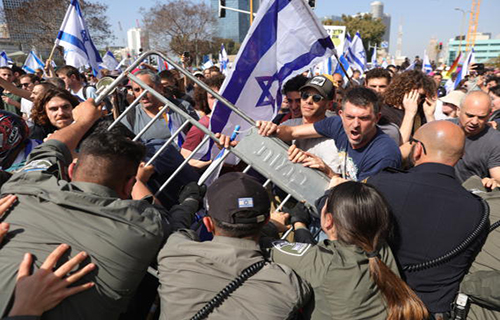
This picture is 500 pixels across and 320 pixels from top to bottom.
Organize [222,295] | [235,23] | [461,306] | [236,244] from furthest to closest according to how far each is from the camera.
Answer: [235,23]
[461,306]
[236,244]
[222,295]

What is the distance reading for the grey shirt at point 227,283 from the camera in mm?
1502

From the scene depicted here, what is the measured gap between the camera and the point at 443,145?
6.62ft

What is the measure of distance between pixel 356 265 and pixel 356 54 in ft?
35.1

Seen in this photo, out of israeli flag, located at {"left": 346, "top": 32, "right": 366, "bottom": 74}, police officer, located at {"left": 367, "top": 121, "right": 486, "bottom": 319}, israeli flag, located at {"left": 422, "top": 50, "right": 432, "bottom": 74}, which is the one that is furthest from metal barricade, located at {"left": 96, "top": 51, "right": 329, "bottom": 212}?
israeli flag, located at {"left": 422, "top": 50, "right": 432, "bottom": 74}

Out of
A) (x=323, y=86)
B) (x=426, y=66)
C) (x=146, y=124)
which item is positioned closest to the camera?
(x=323, y=86)

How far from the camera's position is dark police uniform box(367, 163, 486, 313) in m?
1.83

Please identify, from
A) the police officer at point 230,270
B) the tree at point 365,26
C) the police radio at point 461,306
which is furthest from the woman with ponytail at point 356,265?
the tree at point 365,26

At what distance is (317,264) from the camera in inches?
64.4

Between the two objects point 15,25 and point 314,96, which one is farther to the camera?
point 15,25

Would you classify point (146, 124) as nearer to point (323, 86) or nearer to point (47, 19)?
point (323, 86)

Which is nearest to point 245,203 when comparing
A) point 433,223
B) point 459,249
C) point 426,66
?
point 433,223

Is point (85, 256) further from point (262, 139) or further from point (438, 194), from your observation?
point (438, 194)

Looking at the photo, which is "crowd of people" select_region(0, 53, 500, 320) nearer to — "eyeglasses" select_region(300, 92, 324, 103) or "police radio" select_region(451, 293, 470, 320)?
"police radio" select_region(451, 293, 470, 320)

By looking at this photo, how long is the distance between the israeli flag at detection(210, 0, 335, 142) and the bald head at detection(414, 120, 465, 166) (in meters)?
1.38
